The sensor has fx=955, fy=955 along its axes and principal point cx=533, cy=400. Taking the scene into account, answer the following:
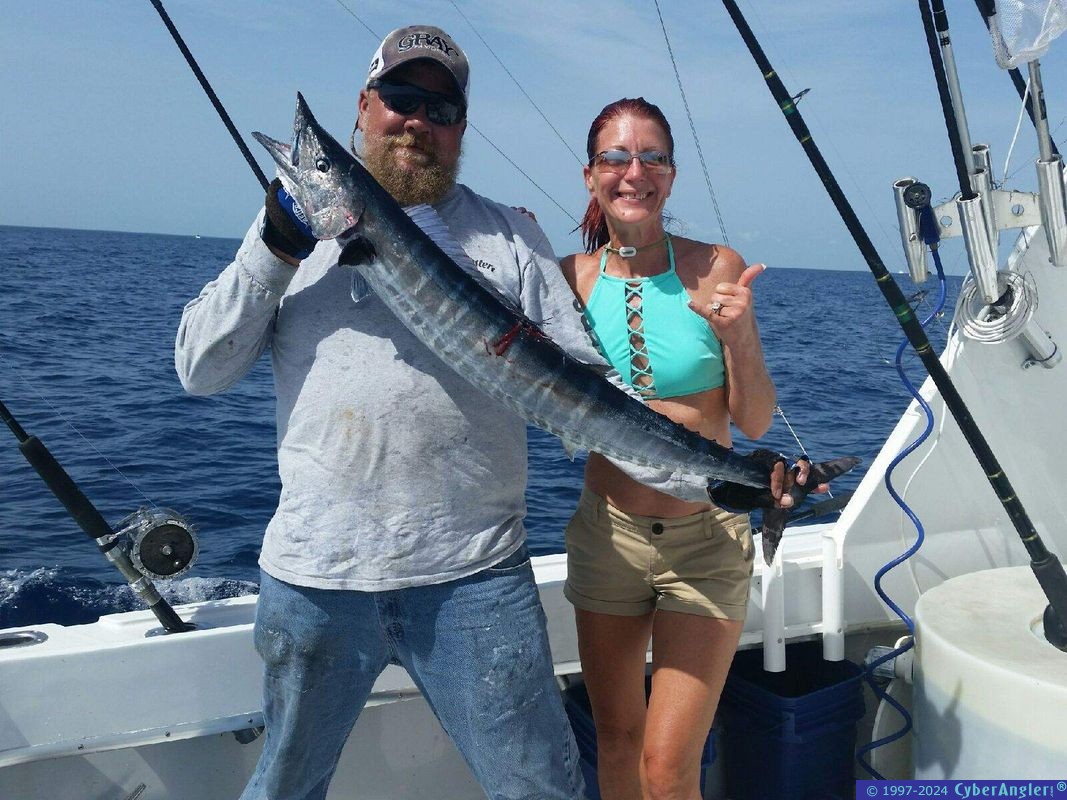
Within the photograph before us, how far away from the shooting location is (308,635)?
93.8 inches

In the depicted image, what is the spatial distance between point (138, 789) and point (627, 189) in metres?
2.44

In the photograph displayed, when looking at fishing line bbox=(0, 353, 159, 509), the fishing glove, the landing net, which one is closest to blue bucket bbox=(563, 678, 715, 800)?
the fishing glove

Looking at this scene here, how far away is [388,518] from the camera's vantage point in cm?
236

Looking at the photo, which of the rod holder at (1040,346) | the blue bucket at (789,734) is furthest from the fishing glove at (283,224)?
the rod holder at (1040,346)

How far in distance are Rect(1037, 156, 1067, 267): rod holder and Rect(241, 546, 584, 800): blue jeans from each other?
7.08ft

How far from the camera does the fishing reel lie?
9.59 ft

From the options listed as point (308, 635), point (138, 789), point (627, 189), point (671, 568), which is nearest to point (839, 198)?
point (627, 189)

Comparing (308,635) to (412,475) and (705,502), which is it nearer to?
(412,475)

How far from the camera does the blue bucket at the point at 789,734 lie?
336 centimetres

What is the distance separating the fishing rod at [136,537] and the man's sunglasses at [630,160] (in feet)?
5.61

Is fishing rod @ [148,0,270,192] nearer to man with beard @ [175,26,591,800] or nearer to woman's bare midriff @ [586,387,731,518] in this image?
man with beard @ [175,26,591,800]

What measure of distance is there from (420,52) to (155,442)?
919 centimetres

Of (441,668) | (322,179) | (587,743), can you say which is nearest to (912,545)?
(587,743)

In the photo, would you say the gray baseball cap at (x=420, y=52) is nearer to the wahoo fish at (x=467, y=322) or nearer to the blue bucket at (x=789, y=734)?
the wahoo fish at (x=467, y=322)
